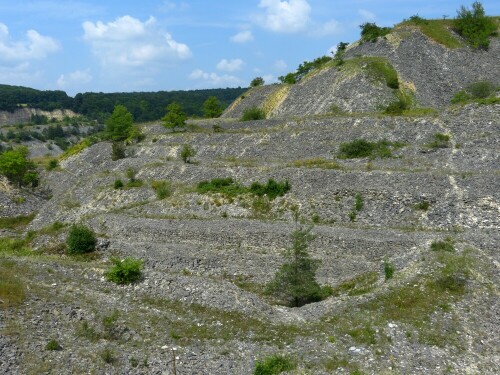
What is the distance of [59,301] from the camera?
73.4 ft

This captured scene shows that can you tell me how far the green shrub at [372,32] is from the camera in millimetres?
73125

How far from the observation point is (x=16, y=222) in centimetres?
5425

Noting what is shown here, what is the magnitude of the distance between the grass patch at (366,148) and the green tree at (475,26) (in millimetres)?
35288

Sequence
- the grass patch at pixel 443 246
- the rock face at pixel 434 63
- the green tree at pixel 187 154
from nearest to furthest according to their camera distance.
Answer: the grass patch at pixel 443 246 < the green tree at pixel 187 154 < the rock face at pixel 434 63

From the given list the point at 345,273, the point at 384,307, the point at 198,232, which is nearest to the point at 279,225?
the point at 198,232

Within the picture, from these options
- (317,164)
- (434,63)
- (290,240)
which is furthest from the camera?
(434,63)

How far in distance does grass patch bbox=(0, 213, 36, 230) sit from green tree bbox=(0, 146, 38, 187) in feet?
43.7

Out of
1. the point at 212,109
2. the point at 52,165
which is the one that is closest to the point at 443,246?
the point at 52,165

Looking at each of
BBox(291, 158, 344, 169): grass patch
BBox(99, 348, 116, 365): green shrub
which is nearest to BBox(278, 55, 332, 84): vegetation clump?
BBox(291, 158, 344, 169): grass patch

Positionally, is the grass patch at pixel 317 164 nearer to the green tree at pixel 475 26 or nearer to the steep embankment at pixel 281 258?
the steep embankment at pixel 281 258

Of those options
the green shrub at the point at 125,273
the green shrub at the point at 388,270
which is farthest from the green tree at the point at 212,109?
the green shrub at the point at 125,273

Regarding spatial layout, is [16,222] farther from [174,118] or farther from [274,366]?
[274,366]

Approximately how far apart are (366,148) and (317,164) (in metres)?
5.16

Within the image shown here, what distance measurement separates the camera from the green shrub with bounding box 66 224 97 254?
35.9 metres
